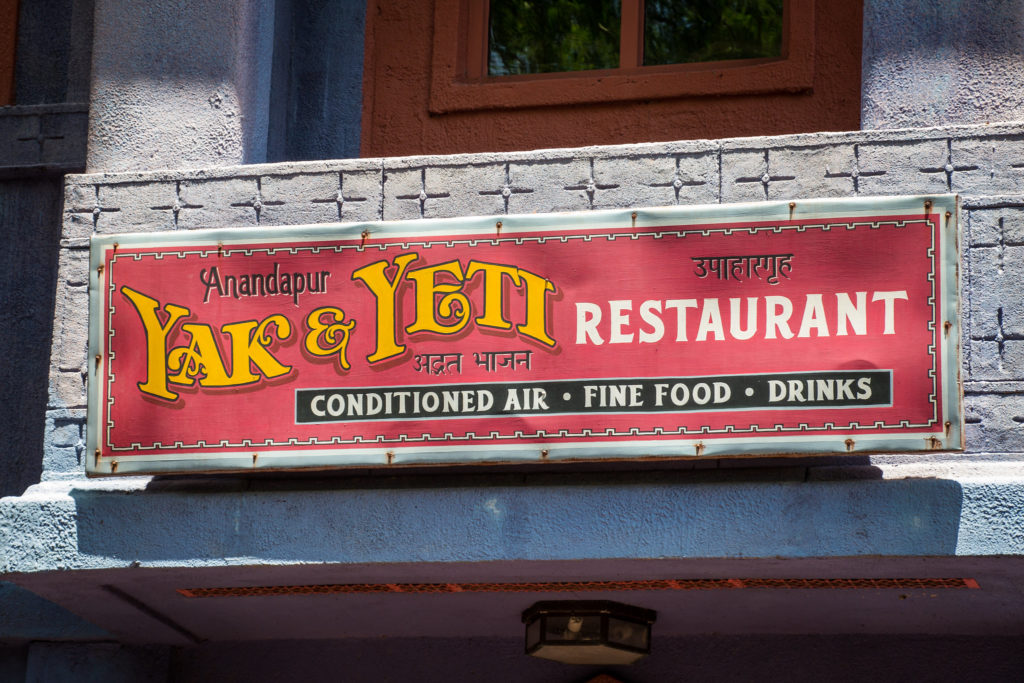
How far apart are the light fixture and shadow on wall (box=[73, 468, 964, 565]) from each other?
0.78 metres

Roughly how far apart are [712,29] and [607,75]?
0.52 meters

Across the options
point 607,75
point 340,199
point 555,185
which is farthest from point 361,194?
point 607,75

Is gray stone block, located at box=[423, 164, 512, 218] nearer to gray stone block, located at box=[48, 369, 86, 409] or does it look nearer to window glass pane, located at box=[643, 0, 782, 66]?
window glass pane, located at box=[643, 0, 782, 66]

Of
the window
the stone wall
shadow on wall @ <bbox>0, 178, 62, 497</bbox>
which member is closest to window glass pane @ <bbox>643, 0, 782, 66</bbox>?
the window

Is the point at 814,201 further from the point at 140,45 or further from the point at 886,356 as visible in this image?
the point at 140,45

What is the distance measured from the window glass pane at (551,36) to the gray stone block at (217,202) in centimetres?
154

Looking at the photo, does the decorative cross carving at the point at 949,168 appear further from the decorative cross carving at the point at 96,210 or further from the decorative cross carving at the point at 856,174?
the decorative cross carving at the point at 96,210

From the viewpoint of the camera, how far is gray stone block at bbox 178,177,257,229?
6.61m

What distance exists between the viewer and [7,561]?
6.21 meters

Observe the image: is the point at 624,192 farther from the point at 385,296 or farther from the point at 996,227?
the point at 996,227

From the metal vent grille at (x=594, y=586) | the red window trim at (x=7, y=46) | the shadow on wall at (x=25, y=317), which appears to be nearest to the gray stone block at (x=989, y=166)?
the metal vent grille at (x=594, y=586)

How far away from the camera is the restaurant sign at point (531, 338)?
18.8 ft

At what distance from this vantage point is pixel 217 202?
21.8 feet

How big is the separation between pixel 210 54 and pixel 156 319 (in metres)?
1.28
